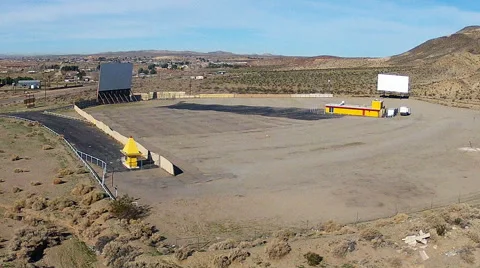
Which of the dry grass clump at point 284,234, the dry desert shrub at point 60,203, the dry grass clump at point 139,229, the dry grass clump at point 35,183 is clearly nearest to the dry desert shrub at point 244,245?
the dry grass clump at point 284,234

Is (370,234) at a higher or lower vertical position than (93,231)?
higher

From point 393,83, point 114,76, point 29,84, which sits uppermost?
point 393,83

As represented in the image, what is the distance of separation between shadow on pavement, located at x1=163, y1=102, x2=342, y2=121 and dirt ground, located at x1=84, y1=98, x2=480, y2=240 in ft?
1.75

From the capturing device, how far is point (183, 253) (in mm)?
17688

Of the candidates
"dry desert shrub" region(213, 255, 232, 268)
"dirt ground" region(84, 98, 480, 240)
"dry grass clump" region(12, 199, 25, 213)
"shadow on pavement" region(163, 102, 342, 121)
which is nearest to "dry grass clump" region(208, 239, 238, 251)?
"dry desert shrub" region(213, 255, 232, 268)

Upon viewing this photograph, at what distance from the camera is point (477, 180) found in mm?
29594

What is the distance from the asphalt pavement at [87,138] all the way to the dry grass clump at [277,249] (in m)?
16.3

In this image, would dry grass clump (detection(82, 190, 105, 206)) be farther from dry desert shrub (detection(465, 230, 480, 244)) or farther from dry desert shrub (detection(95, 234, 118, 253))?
dry desert shrub (detection(465, 230, 480, 244))

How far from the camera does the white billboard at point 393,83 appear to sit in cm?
7344

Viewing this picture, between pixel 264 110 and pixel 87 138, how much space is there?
2408cm

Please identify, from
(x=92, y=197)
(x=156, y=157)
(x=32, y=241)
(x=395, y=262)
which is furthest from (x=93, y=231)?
(x=156, y=157)

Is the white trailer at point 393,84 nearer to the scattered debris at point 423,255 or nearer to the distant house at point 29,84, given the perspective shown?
the scattered debris at point 423,255

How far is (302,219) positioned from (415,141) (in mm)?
22306

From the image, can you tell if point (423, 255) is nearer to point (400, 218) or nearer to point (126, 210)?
point (400, 218)
